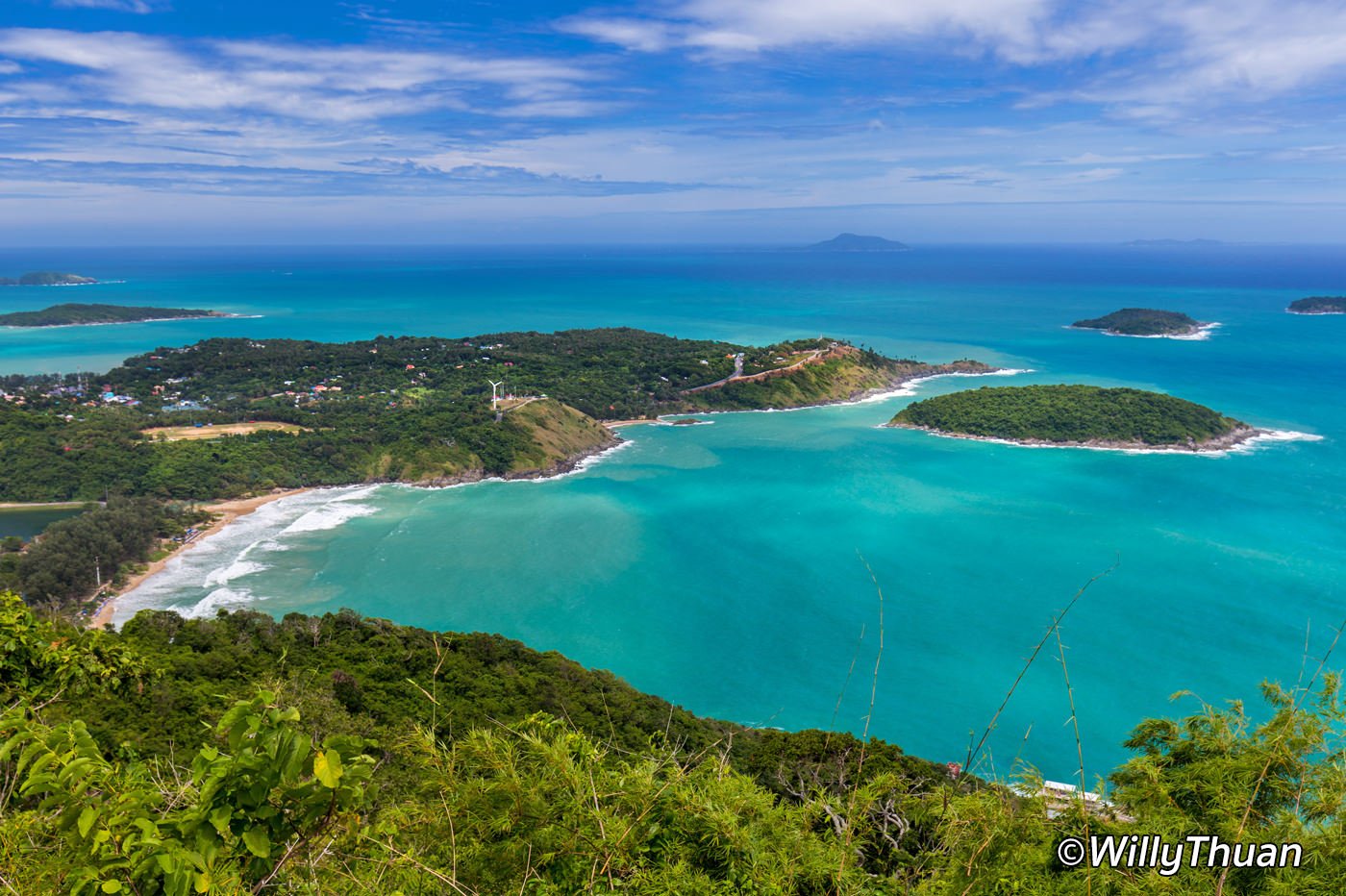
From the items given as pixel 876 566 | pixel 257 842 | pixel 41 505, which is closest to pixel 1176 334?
pixel 876 566

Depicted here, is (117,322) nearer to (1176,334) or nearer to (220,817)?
(220,817)

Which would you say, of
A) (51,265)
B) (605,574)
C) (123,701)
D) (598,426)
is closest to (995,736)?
(605,574)

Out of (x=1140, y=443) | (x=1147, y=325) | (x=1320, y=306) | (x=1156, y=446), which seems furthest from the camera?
(x=1320, y=306)

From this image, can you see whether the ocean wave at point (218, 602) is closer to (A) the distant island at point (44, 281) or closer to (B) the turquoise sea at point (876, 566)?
(B) the turquoise sea at point (876, 566)

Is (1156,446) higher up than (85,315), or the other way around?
(85,315)

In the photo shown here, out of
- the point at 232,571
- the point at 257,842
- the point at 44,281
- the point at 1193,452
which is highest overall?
the point at 44,281

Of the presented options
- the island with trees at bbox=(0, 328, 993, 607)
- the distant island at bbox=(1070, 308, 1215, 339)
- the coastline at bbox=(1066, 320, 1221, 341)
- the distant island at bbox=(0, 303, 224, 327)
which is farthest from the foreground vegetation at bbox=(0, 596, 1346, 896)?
the distant island at bbox=(0, 303, 224, 327)

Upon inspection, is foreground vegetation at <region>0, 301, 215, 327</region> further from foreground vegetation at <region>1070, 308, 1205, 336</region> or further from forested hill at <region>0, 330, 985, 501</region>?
foreground vegetation at <region>1070, 308, 1205, 336</region>
